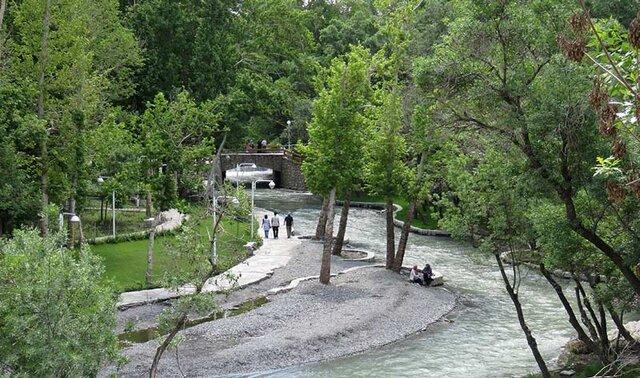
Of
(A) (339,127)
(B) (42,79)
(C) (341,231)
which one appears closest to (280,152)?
(C) (341,231)

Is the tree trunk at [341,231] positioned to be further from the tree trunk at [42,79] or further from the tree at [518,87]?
the tree at [518,87]

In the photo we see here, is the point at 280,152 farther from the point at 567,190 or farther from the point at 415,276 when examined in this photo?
the point at 567,190

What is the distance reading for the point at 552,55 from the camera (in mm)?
15398

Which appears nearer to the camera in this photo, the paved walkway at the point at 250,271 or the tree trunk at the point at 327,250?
the paved walkway at the point at 250,271

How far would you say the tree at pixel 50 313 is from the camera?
11656 mm

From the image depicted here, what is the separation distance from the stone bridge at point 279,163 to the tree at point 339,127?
33188mm

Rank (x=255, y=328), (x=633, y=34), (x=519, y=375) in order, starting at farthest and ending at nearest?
1. (x=255, y=328)
2. (x=519, y=375)
3. (x=633, y=34)

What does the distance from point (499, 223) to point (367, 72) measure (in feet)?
44.7

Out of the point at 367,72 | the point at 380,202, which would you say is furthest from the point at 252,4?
the point at 367,72

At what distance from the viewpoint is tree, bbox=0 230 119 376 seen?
11.7 m

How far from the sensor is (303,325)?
80.9 feet

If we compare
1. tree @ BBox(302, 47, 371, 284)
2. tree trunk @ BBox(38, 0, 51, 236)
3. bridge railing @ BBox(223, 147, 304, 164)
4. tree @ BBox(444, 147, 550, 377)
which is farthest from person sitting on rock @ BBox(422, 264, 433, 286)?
bridge railing @ BBox(223, 147, 304, 164)

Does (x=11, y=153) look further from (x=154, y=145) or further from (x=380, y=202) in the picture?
(x=380, y=202)

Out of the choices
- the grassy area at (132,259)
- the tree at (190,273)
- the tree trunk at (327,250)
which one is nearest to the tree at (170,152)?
the grassy area at (132,259)
